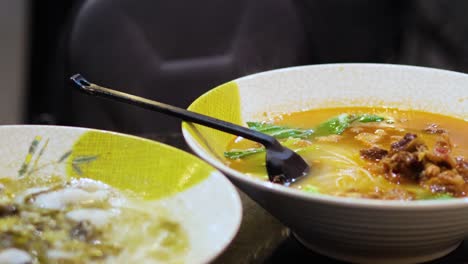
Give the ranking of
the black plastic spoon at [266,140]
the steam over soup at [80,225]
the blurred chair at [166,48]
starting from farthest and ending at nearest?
the blurred chair at [166,48] → the black plastic spoon at [266,140] → the steam over soup at [80,225]

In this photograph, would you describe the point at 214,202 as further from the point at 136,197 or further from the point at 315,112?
the point at 315,112

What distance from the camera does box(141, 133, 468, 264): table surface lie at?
1231mm

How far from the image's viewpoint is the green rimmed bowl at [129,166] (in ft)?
3.65

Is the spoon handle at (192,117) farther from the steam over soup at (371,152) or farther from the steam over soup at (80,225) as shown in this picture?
the steam over soup at (80,225)

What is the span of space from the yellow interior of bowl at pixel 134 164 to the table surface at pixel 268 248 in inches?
6.4

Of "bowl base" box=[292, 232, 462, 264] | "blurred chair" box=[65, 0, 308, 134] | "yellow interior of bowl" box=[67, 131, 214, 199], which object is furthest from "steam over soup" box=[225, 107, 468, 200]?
"blurred chair" box=[65, 0, 308, 134]

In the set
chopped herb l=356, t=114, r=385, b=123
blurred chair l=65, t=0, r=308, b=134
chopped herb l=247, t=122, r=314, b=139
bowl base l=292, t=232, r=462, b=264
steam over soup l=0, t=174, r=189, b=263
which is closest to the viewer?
steam over soup l=0, t=174, r=189, b=263

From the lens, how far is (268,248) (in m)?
1.27

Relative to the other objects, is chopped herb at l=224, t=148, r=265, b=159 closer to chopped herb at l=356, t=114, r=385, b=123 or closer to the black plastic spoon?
the black plastic spoon

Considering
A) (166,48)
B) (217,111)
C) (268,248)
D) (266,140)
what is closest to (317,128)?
(217,111)

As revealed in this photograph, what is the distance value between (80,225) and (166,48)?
1.71 metres

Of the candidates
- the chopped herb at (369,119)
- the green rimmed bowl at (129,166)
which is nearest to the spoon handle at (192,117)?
the green rimmed bowl at (129,166)

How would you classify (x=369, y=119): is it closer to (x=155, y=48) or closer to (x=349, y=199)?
(x=349, y=199)

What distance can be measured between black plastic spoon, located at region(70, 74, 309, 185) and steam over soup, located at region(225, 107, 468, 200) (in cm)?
3
